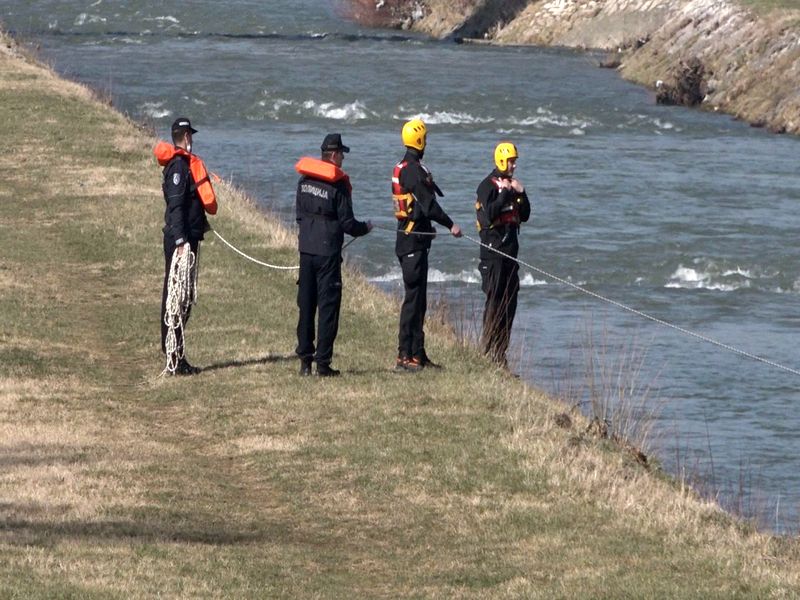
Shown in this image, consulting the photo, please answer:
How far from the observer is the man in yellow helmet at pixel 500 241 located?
17125mm

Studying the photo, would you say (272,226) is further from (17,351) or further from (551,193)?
(551,193)

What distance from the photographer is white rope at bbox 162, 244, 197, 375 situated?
15.7 metres

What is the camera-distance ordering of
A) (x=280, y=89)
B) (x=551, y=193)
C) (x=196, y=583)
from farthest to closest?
(x=280, y=89) < (x=551, y=193) < (x=196, y=583)

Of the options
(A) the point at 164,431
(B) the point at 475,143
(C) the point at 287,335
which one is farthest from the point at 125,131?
(A) the point at 164,431

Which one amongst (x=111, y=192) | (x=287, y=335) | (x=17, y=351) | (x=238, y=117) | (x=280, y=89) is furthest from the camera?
(x=280, y=89)

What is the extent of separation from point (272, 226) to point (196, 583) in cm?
1445

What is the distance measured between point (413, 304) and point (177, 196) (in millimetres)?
2243

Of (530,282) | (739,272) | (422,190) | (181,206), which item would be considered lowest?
(530,282)

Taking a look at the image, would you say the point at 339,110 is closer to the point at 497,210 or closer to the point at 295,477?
the point at 497,210

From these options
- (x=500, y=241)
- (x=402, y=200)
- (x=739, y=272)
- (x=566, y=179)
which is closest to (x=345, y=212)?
(x=402, y=200)

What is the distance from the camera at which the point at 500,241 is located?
56.5ft

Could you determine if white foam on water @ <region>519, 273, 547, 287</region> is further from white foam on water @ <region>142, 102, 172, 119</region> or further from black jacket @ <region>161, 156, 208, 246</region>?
white foam on water @ <region>142, 102, 172, 119</region>

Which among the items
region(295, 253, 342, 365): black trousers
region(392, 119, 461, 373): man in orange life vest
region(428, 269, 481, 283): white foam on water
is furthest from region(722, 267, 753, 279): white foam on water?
region(295, 253, 342, 365): black trousers

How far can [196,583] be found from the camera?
991cm
